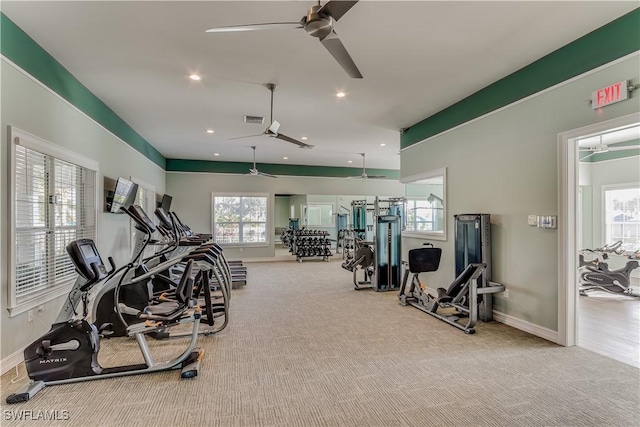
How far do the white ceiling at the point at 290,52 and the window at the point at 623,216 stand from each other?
16.6 feet

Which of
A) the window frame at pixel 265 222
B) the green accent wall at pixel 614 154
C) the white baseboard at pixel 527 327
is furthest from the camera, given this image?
the window frame at pixel 265 222

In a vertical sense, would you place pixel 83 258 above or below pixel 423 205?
below

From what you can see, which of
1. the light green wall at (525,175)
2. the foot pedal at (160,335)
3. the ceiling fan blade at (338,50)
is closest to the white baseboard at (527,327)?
the light green wall at (525,175)

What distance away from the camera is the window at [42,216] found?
292 cm

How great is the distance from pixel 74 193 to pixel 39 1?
219 centimetres

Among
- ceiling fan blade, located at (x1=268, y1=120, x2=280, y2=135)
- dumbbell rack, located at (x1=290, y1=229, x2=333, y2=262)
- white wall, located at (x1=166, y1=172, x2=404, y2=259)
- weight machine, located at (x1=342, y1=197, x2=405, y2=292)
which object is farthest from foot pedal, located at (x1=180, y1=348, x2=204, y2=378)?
white wall, located at (x1=166, y1=172, x2=404, y2=259)

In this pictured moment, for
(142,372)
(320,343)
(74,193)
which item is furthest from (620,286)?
(74,193)

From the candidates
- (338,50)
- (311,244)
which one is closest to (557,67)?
(338,50)

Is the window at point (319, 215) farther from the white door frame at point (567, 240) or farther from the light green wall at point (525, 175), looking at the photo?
the white door frame at point (567, 240)

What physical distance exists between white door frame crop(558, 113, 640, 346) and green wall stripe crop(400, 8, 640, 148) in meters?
0.68

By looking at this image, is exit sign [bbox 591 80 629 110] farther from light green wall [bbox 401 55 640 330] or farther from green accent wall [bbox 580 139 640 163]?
green accent wall [bbox 580 139 640 163]

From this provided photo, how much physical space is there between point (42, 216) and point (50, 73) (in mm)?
1531

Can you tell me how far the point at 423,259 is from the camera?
478 centimetres

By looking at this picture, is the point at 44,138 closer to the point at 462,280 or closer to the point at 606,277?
the point at 462,280
